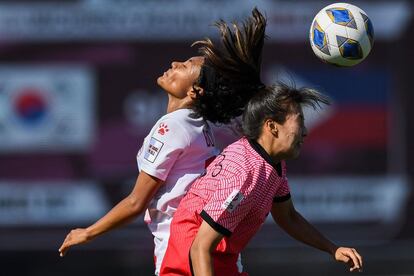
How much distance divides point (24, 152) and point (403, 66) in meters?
3.41

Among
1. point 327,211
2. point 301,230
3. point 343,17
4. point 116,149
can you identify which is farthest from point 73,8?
point 301,230

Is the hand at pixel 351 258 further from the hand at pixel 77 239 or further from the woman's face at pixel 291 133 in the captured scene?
the hand at pixel 77 239

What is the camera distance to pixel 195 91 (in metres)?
4.45

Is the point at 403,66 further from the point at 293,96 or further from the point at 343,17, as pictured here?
the point at 293,96

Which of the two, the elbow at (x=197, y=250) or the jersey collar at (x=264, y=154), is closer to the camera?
the elbow at (x=197, y=250)

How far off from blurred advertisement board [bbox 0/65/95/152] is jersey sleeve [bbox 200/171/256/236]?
4.94 metres

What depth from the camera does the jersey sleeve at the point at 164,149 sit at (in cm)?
435

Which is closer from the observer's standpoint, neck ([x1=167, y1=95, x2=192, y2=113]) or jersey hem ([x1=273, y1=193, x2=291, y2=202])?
jersey hem ([x1=273, y1=193, x2=291, y2=202])

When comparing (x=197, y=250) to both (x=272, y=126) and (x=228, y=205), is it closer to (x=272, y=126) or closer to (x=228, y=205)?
(x=228, y=205)

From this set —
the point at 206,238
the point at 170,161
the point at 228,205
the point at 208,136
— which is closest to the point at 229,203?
the point at 228,205

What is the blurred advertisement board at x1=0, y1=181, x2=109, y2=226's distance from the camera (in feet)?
28.2

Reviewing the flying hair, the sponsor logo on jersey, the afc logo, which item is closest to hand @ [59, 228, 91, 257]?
the sponsor logo on jersey

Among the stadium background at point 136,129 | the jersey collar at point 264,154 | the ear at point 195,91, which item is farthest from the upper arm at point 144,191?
the stadium background at point 136,129

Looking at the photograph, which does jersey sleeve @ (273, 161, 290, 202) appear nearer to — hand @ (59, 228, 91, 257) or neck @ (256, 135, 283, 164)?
neck @ (256, 135, 283, 164)
